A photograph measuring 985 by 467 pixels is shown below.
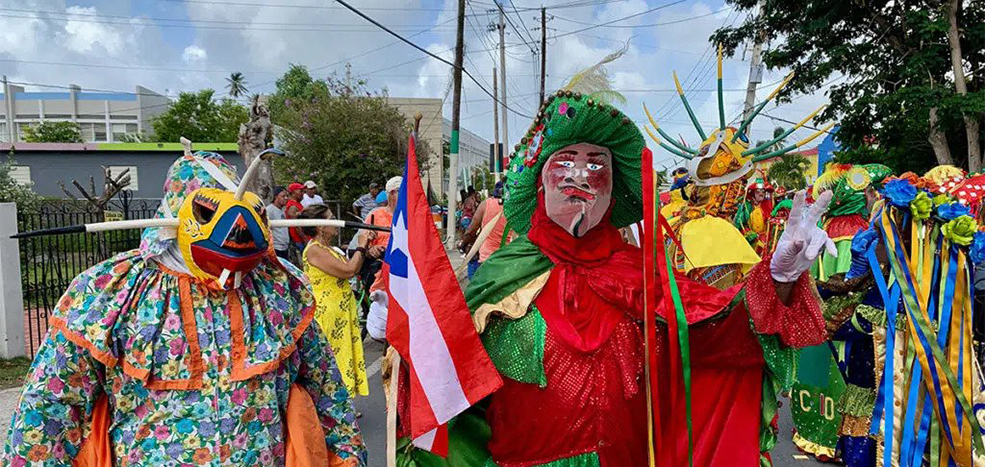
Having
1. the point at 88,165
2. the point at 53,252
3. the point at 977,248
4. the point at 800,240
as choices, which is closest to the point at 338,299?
the point at 800,240

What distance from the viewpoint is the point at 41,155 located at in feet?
106

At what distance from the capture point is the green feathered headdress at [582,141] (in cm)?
246

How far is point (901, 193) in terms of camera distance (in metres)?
3.63

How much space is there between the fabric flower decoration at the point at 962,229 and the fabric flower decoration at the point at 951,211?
25 millimetres

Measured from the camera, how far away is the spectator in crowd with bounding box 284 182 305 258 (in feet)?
19.2

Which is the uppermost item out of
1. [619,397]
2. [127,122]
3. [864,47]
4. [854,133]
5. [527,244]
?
[127,122]

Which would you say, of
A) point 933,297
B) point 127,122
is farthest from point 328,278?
point 127,122

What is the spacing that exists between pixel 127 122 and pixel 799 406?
92.3 metres

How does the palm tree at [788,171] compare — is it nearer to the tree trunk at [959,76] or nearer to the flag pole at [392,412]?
the tree trunk at [959,76]

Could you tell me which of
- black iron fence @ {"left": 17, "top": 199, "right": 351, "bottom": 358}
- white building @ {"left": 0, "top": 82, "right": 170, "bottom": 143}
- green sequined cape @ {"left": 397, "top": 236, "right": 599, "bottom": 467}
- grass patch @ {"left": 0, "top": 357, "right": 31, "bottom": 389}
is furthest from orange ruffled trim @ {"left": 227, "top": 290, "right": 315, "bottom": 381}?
white building @ {"left": 0, "top": 82, "right": 170, "bottom": 143}

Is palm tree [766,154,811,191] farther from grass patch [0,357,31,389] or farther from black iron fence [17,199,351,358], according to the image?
grass patch [0,357,31,389]

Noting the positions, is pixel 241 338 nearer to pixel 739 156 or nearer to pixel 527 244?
pixel 527 244

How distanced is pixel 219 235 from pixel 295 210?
3.96 metres

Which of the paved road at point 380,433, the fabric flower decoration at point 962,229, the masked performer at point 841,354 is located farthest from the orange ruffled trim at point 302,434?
the fabric flower decoration at point 962,229
